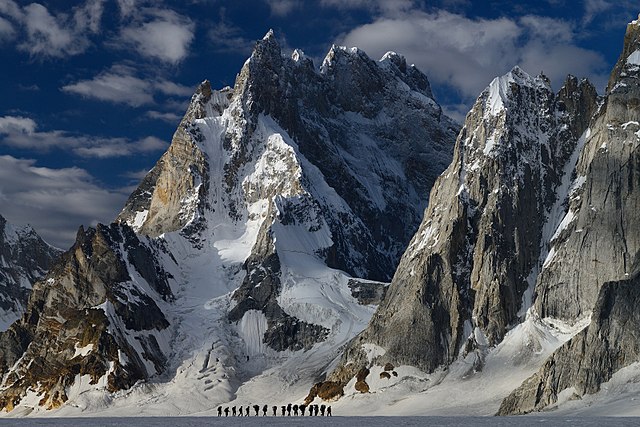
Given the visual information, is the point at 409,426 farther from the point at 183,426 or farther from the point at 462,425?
the point at 183,426

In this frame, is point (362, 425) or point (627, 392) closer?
point (362, 425)

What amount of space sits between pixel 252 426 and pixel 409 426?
880 inches

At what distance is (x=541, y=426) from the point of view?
147625 mm

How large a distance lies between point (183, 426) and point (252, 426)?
11960 mm

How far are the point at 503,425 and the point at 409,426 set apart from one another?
12.6 metres

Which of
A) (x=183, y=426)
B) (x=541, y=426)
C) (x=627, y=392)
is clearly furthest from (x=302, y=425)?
(x=627, y=392)

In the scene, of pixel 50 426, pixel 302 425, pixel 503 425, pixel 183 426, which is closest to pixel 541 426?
Result: pixel 503 425

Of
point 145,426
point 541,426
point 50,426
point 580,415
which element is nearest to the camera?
point 541,426

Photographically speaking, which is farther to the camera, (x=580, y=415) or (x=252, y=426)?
(x=580, y=415)

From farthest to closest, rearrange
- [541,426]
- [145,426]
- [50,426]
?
[50,426] < [145,426] < [541,426]

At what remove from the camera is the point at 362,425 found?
16112cm

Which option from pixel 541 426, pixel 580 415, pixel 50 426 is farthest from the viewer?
pixel 580 415

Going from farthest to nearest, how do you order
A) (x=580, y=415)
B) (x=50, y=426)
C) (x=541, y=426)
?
(x=580, y=415) < (x=50, y=426) < (x=541, y=426)

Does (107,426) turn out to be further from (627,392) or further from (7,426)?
(627,392)
